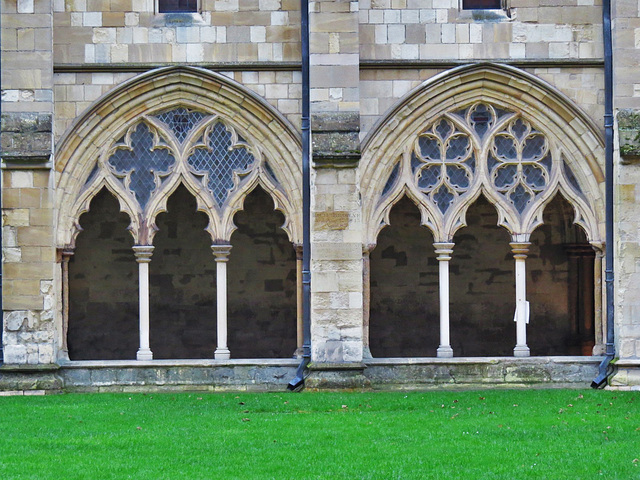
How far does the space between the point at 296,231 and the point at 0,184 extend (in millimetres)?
3857

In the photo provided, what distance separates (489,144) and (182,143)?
13.5 feet

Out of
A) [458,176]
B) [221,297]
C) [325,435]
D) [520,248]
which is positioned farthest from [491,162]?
[325,435]

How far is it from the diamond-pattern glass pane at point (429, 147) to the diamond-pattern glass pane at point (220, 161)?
2269 millimetres

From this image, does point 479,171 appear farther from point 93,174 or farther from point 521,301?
point 93,174

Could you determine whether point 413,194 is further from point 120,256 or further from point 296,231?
point 120,256

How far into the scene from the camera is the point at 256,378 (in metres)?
15.7

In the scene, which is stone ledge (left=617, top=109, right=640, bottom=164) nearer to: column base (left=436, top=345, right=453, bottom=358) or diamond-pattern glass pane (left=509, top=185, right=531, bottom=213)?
diamond-pattern glass pane (left=509, top=185, right=531, bottom=213)

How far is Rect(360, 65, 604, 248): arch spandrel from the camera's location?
52.2ft

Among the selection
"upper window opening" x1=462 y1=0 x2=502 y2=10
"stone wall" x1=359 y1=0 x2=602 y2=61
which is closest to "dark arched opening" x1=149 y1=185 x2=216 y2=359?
"stone wall" x1=359 y1=0 x2=602 y2=61

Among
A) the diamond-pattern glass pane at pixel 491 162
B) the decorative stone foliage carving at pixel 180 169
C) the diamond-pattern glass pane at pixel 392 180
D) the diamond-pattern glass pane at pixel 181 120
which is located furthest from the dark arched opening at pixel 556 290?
the diamond-pattern glass pane at pixel 181 120

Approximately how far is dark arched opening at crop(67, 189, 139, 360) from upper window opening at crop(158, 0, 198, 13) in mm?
4905

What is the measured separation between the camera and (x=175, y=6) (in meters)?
16.2

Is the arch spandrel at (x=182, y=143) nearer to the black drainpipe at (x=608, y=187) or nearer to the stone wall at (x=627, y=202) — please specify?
the black drainpipe at (x=608, y=187)

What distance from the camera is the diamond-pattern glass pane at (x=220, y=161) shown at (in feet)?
52.9
